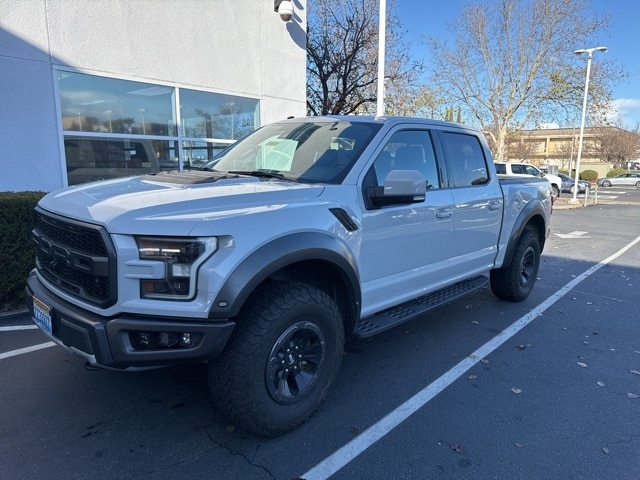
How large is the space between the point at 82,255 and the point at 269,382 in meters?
1.23

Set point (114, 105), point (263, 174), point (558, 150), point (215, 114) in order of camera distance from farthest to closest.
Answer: point (558, 150) → point (215, 114) → point (114, 105) → point (263, 174)

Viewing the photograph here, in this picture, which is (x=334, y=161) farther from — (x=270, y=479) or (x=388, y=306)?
(x=270, y=479)

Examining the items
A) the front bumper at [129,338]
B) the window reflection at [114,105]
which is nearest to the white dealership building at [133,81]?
the window reflection at [114,105]

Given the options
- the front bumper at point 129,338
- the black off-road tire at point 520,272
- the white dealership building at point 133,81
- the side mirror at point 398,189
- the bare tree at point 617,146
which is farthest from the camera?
the bare tree at point 617,146

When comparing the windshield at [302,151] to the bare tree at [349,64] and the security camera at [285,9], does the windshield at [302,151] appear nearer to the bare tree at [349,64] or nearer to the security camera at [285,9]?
the security camera at [285,9]

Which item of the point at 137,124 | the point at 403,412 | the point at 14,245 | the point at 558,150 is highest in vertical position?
the point at 558,150

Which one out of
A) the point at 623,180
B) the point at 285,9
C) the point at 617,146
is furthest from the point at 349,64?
the point at 617,146

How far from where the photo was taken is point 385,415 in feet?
10.1

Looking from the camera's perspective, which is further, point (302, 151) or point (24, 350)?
point (24, 350)

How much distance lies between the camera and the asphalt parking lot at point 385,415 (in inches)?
100

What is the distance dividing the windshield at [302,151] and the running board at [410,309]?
1105mm

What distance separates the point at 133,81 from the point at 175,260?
647 cm

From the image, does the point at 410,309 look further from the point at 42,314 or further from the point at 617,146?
the point at 617,146

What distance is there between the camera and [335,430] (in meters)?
2.89
